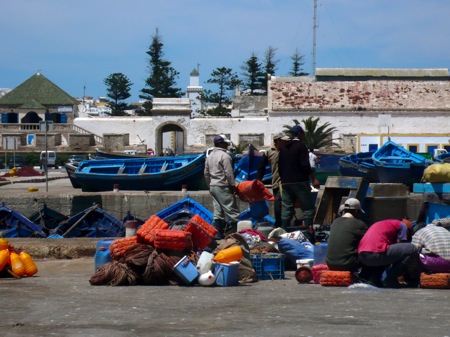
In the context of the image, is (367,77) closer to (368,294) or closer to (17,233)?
(17,233)

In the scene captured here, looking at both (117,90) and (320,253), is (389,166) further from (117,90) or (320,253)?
(117,90)

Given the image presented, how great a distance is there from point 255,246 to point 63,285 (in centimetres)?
265

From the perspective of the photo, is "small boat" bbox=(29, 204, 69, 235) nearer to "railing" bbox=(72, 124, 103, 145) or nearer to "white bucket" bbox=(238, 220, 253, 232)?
"white bucket" bbox=(238, 220, 253, 232)

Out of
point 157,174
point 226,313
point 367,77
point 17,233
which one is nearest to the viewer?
point 226,313

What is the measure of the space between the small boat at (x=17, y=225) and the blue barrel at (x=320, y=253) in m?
8.30

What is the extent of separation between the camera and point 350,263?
9.98 metres

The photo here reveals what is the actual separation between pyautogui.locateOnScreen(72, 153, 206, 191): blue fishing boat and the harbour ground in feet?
43.3

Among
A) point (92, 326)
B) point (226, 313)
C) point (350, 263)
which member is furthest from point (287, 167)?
point (92, 326)

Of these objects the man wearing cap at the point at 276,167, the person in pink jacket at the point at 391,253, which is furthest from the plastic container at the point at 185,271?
the man wearing cap at the point at 276,167

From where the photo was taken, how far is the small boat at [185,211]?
16.9m

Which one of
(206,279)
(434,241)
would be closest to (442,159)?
(434,241)

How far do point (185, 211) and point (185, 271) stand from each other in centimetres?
688

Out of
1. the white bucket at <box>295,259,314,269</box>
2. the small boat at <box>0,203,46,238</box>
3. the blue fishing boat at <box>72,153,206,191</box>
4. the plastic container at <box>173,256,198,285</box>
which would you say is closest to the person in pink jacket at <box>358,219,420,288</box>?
the white bucket at <box>295,259,314,269</box>

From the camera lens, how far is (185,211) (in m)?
17.0
